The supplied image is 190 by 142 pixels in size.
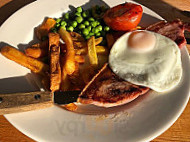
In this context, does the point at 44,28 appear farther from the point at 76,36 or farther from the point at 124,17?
the point at 124,17

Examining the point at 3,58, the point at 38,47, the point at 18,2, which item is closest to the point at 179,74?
the point at 38,47

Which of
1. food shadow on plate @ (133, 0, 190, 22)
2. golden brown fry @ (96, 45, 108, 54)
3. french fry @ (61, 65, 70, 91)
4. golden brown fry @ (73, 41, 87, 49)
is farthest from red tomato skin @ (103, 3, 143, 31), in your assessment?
french fry @ (61, 65, 70, 91)

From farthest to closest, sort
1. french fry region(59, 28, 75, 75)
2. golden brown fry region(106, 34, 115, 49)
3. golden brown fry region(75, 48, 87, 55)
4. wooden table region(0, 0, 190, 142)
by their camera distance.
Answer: golden brown fry region(106, 34, 115, 49) < golden brown fry region(75, 48, 87, 55) < french fry region(59, 28, 75, 75) < wooden table region(0, 0, 190, 142)

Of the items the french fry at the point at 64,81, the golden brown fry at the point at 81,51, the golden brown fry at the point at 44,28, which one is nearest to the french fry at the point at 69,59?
the french fry at the point at 64,81

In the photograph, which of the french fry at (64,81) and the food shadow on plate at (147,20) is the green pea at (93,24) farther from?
the french fry at (64,81)

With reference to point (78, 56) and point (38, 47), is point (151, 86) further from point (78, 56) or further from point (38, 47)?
point (38, 47)

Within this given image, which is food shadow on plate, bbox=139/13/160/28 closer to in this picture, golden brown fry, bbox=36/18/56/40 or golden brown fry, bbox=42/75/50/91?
golden brown fry, bbox=36/18/56/40
